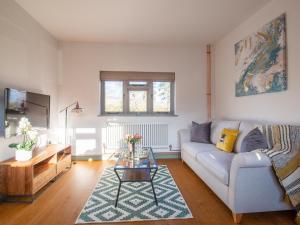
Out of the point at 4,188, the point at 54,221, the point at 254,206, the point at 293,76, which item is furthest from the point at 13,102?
the point at 293,76

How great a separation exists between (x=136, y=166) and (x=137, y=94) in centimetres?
242

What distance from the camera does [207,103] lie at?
4551 millimetres

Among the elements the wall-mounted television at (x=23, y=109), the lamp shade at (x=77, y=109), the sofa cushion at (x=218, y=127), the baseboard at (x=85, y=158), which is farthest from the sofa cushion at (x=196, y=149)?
the wall-mounted television at (x=23, y=109)

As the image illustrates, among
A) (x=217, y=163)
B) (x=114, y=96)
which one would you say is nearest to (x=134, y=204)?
(x=217, y=163)

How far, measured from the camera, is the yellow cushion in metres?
2.87

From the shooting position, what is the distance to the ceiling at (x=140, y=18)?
2.76 metres

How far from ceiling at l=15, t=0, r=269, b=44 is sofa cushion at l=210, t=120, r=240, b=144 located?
175cm

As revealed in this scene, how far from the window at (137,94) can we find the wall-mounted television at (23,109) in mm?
1361

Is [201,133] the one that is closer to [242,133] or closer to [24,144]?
[242,133]

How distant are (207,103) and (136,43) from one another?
2.14 m

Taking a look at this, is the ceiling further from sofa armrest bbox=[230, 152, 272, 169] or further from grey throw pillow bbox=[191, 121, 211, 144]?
sofa armrest bbox=[230, 152, 272, 169]

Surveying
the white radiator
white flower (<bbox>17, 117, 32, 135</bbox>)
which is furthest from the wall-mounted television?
the white radiator

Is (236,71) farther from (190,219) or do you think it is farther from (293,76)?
(190,219)

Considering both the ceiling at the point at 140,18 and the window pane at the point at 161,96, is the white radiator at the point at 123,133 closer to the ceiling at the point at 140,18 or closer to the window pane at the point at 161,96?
the window pane at the point at 161,96
